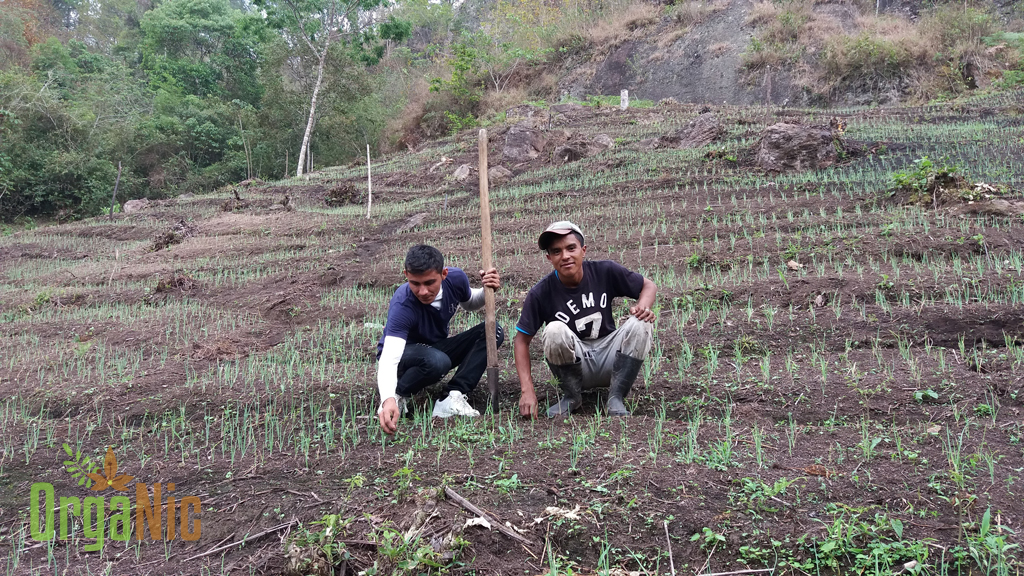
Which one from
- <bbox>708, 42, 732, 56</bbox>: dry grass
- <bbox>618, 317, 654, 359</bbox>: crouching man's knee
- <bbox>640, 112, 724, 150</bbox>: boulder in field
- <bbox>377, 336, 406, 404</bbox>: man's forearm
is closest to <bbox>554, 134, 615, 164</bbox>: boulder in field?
<bbox>640, 112, 724, 150</bbox>: boulder in field

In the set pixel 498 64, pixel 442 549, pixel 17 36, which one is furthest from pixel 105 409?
pixel 17 36

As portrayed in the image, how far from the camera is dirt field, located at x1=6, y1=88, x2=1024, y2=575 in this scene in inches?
99.2

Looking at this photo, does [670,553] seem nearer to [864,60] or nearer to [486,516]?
[486,516]

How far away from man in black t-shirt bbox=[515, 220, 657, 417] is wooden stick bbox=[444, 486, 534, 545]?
1142 mm

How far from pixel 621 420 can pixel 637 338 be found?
519 millimetres

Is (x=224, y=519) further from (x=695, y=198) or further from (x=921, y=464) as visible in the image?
(x=695, y=198)

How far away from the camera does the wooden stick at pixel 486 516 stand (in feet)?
8.36

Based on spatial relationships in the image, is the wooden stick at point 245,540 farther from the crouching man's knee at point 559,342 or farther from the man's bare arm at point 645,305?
the man's bare arm at point 645,305

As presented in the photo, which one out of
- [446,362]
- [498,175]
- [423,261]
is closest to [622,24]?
[498,175]

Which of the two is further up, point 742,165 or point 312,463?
point 742,165

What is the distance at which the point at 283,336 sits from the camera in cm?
685

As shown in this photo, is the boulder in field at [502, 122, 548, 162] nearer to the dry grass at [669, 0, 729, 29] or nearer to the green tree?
the green tree

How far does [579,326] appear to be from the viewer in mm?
4129

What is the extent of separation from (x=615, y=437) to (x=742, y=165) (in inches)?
437
